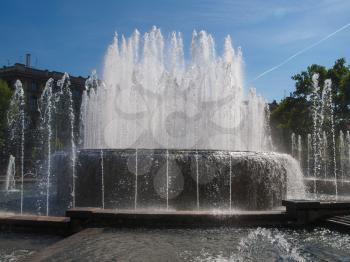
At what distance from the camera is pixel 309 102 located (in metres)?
41.2

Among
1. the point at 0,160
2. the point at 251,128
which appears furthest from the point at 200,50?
the point at 0,160

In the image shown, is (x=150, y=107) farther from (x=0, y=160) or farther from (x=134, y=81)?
(x=0, y=160)

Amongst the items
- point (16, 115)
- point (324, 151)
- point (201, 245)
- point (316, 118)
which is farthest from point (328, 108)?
point (201, 245)

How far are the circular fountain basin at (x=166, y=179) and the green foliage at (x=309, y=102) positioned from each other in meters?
27.8

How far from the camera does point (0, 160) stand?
49188 mm

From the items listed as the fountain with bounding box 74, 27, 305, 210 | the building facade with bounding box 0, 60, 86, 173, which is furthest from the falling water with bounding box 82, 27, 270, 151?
the building facade with bounding box 0, 60, 86, 173

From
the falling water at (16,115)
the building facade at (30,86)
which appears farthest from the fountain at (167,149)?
the building facade at (30,86)

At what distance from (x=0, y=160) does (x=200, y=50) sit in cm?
3519

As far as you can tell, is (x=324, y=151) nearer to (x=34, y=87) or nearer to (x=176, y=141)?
(x=176, y=141)

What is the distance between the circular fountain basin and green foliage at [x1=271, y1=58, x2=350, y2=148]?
91.1ft

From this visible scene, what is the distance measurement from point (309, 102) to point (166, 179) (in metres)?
32.3

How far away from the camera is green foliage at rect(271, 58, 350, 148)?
37906 mm

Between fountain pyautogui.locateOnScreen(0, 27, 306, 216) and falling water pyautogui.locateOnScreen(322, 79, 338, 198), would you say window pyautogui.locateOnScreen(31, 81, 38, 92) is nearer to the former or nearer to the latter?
fountain pyautogui.locateOnScreen(0, 27, 306, 216)

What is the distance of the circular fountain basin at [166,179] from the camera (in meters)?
12.4
